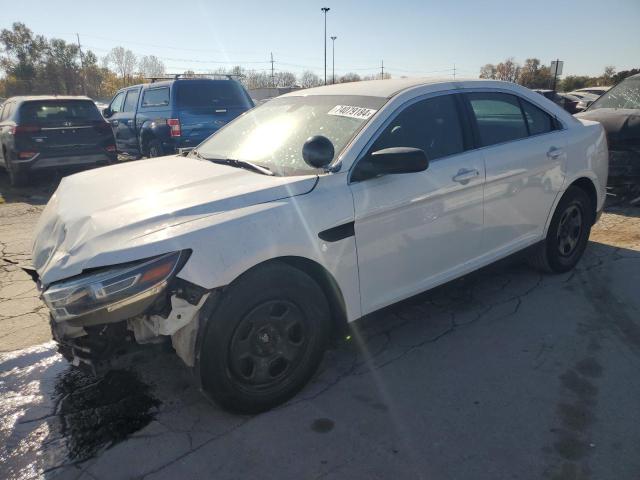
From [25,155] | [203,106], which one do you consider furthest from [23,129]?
[203,106]

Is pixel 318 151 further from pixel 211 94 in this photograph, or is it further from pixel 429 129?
pixel 211 94

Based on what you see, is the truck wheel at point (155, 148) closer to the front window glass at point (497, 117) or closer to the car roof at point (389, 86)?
the car roof at point (389, 86)

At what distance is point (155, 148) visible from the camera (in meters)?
9.85

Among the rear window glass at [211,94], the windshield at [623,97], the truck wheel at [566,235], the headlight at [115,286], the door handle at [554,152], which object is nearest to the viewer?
the headlight at [115,286]

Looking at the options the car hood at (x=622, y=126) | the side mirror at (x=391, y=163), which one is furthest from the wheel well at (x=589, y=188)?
the car hood at (x=622, y=126)

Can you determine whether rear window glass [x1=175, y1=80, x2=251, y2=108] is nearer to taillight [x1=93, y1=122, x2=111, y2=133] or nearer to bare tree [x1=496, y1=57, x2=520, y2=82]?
taillight [x1=93, y1=122, x2=111, y2=133]

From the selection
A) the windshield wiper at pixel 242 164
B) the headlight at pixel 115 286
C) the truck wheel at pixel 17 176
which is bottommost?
the truck wheel at pixel 17 176

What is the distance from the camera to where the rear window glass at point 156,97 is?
9.70m

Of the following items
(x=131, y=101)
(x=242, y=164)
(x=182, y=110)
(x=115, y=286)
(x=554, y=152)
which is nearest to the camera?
(x=115, y=286)

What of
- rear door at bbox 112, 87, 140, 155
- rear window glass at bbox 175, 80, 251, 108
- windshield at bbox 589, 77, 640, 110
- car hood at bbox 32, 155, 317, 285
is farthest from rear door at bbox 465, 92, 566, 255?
rear door at bbox 112, 87, 140, 155

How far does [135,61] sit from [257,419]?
8799cm

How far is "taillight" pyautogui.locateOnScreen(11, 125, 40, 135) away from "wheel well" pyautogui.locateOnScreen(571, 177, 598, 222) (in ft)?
29.7

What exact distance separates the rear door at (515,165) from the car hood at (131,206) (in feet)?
5.23

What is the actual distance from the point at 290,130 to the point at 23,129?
7.77 meters
